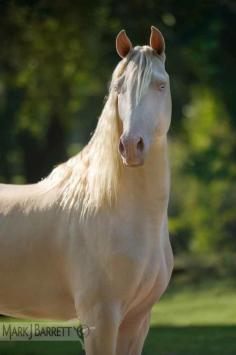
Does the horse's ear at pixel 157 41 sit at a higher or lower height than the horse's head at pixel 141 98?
higher

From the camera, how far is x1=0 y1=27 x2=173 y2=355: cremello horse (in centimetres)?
475

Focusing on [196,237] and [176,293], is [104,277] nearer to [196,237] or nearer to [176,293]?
[176,293]

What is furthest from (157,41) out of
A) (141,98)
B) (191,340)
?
(191,340)

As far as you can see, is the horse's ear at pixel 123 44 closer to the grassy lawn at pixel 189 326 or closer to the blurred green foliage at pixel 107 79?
the grassy lawn at pixel 189 326

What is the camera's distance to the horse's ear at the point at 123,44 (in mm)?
4977

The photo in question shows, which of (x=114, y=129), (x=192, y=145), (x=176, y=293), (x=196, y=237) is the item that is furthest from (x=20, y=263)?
(x=192, y=145)

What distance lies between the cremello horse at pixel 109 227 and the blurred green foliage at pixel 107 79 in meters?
6.46

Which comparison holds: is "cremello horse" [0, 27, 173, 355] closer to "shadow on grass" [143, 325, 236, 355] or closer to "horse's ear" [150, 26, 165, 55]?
"horse's ear" [150, 26, 165, 55]

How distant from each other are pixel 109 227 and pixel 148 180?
1.05 ft

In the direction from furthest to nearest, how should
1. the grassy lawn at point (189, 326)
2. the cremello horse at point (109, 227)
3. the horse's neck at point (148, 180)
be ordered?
the grassy lawn at point (189, 326), the horse's neck at point (148, 180), the cremello horse at point (109, 227)

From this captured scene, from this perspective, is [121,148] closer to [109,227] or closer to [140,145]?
[140,145]

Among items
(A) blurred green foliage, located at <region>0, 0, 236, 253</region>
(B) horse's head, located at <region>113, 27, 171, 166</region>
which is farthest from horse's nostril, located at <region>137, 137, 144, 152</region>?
(A) blurred green foliage, located at <region>0, 0, 236, 253</region>

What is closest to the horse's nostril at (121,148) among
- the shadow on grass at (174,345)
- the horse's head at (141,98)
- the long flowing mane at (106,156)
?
the horse's head at (141,98)

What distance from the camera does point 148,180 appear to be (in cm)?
498
